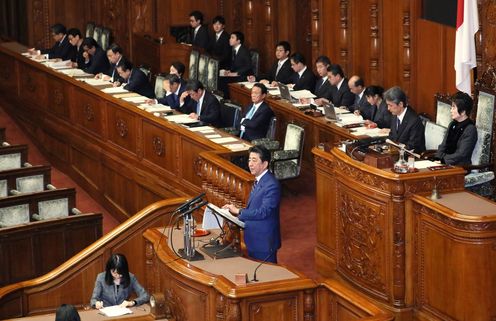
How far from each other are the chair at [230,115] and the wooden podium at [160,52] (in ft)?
13.5

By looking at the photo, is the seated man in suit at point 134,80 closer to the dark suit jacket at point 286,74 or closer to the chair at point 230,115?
the chair at point 230,115

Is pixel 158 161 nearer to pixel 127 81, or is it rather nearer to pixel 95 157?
pixel 95 157

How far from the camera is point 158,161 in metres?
13.3

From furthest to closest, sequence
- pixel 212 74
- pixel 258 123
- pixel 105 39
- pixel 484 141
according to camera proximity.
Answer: pixel 105 39
pixel 212 74
pixel 258 123
pixel 484 141

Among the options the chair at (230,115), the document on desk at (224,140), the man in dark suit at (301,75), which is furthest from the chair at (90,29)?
the document on desk at (224,140)

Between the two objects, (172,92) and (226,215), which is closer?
(226,215)

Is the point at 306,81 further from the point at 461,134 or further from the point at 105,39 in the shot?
the point at 105,39

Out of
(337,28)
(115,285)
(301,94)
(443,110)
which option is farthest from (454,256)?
(337,28)

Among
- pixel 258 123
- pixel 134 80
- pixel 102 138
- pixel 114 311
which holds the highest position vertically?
pixel 134 80

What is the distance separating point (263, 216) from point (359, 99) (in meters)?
4.42

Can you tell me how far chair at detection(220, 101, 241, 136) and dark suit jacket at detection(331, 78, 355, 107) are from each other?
1216 mm

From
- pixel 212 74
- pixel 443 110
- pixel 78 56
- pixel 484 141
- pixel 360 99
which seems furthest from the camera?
pixel 78 56

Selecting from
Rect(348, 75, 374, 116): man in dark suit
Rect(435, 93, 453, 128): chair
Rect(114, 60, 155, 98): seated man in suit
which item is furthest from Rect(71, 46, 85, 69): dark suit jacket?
Rect(435, 93, 453, 128): chair

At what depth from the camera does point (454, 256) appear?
861 cm
